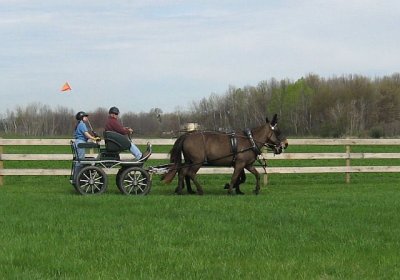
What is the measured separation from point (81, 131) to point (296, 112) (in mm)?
78754

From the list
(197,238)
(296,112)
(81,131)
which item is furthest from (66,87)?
(296,112)

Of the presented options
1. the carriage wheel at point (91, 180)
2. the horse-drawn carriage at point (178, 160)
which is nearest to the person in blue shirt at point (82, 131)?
the horse-drawn carriage at point (178, 160)

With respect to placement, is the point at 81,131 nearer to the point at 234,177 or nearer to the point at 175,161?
the point at 175,161

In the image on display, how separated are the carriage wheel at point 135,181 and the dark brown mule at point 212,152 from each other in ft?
1.32

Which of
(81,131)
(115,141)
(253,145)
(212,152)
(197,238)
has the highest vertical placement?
(81,131)

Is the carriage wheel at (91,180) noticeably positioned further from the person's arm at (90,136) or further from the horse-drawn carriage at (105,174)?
the person's arm at (90,136)

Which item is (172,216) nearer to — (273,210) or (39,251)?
(273,210)

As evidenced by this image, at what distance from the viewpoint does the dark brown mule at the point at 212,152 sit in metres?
11.5

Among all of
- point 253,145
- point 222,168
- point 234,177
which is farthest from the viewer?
point 222,168

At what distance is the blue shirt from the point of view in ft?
39.9

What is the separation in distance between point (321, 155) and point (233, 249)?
9624mm

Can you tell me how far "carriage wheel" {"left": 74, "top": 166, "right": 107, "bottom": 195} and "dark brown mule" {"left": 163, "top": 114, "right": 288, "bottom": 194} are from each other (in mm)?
1236

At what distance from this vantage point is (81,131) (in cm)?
1216

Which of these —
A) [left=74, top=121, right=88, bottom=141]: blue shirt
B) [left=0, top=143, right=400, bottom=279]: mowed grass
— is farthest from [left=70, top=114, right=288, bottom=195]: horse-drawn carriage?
[left=0, top=143, right=400, bottom=279]: mowed grass
